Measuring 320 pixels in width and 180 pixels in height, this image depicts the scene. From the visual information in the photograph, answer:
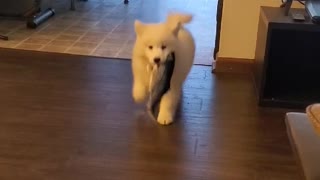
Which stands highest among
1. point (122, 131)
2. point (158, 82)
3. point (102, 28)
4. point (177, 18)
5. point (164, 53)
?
point (177, 18)

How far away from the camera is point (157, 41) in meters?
2.24

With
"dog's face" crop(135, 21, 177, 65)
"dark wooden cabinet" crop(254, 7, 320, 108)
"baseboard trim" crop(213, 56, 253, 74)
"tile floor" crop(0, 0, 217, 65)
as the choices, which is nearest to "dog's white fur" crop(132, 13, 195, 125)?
"dog's face" crop(135, 21, 177, 65)

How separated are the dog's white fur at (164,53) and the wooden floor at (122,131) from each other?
0.31ft

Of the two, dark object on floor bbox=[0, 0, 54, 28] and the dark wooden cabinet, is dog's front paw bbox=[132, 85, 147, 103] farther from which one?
dark object on floor bbox=[0, 0, 54, 28]

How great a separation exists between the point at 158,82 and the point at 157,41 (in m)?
0.23

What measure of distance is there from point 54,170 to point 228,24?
149cm

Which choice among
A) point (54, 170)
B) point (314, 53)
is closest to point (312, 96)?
point (314, 53)

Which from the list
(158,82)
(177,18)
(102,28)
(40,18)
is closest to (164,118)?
(158,82)

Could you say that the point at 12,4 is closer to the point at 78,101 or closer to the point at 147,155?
the point at 78,101

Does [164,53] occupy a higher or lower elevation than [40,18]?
higher

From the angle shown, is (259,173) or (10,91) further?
(10,91)

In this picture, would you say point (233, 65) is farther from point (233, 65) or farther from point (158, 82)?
point (158, 82)

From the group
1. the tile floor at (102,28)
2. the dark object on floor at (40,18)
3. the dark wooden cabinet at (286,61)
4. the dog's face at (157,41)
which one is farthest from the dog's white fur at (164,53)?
the dark object on floor at (40,18)

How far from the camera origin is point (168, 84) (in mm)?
2420
